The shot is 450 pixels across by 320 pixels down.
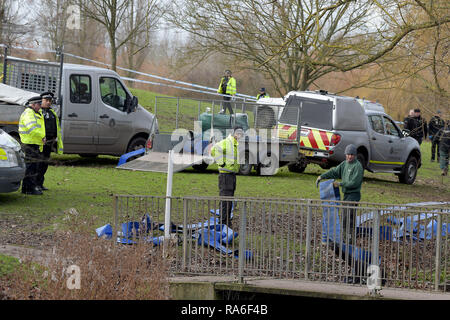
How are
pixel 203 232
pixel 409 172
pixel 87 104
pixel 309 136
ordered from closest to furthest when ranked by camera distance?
pixel 203 232 → pixel 87 104 → pixel 309 136 → pixel 409 172

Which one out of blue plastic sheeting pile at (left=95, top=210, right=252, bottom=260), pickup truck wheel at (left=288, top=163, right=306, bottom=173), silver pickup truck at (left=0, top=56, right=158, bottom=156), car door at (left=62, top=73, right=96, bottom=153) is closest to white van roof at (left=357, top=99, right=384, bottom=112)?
pickup truck wheel at (left=288, top=163, right=306, bottom=173)

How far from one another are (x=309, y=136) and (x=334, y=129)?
0.68 metres

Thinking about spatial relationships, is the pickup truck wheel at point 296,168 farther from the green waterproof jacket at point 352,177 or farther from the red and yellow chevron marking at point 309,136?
the green waterproof jacket at point 352,177

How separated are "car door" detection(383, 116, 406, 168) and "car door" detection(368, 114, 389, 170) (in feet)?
0.45

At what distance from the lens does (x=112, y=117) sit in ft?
56.5

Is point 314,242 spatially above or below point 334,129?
below

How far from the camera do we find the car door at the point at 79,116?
1653 centimetres

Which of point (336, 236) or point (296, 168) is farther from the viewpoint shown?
point (296, 168)

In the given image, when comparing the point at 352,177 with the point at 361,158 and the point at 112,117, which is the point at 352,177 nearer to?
the point at 361,158

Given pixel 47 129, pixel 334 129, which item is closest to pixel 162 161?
pixel 47 129

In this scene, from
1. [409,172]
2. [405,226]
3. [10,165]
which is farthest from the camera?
[409,172]

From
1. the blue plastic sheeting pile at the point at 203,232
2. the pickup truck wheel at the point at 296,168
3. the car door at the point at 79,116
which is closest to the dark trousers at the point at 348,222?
the blue plastic sheeting pile at the point at 203,232

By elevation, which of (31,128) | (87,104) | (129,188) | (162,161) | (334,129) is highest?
(87,104)
